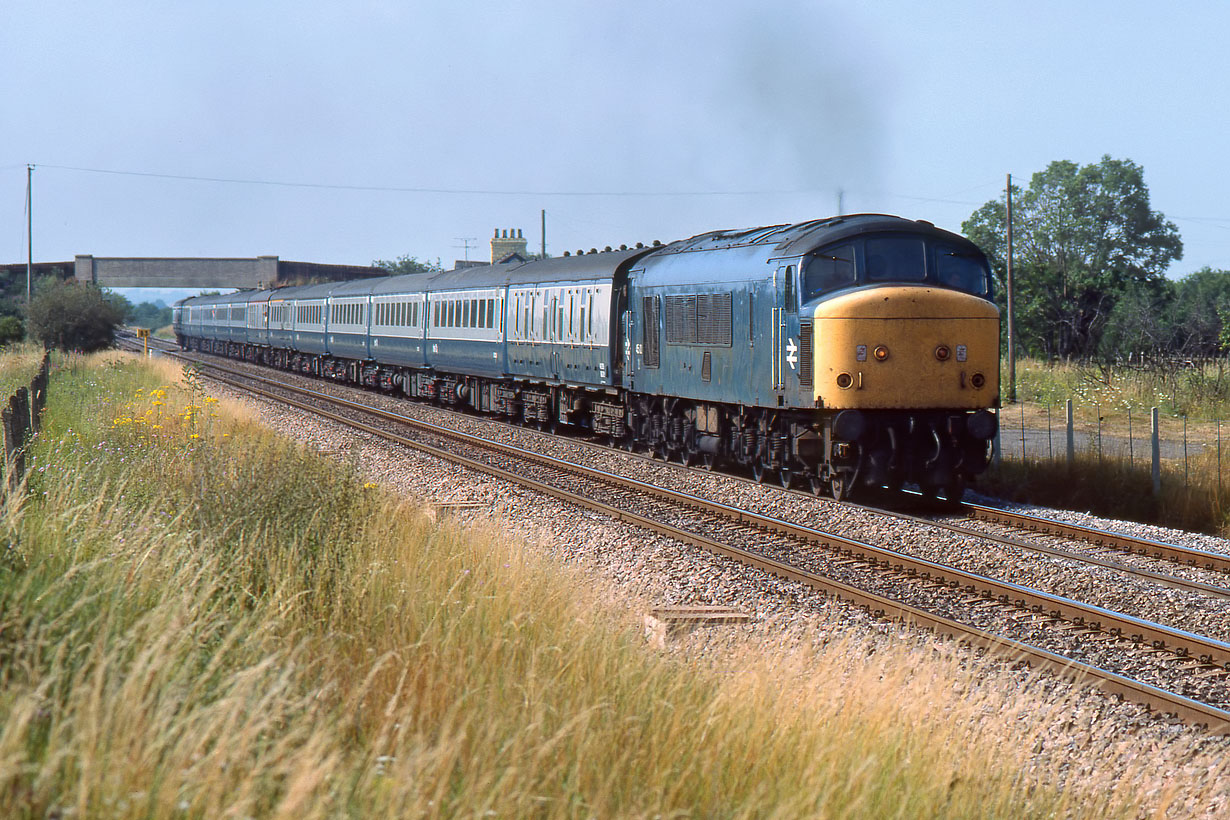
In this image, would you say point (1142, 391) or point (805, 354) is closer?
point (805, 354)

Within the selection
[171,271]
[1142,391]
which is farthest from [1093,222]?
[171,271]

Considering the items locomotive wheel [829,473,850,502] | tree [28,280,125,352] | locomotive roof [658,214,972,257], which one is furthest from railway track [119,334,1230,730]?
tree [28,280,125,352]

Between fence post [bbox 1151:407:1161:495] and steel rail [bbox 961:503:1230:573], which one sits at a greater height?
fence post [bbox 1151:407:1161:495]

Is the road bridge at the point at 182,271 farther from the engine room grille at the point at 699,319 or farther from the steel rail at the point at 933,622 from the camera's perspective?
the steel rail at the point at 933,622

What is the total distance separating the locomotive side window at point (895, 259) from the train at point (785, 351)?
17mm

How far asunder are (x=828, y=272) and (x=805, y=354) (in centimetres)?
100

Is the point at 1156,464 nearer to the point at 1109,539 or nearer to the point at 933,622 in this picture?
the point at 1109,539

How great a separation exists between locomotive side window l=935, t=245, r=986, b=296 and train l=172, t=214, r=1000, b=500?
0.8 inches

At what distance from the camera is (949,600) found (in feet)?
30.6

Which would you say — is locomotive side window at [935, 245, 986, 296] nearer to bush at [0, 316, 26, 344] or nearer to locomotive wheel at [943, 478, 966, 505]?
locomotive wheel at [943, 478, 966, 505]

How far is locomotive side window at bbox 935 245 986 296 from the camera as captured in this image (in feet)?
47.2

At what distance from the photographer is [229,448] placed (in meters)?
12.0

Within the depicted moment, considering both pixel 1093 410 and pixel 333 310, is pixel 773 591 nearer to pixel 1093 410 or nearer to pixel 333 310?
pixel 1093 410

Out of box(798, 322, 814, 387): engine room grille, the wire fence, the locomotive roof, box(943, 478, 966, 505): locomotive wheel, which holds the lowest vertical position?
box(943, 478, 966, 505): locomotive wheel
